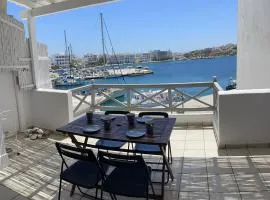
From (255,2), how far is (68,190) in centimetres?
510

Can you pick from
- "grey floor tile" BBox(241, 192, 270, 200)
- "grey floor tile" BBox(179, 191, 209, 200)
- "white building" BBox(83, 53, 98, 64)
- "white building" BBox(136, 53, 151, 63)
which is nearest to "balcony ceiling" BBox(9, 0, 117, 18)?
"grey floor tile" BBox(179, 191, 209, 200)

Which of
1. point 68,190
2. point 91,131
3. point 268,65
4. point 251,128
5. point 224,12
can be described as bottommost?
point 68,190

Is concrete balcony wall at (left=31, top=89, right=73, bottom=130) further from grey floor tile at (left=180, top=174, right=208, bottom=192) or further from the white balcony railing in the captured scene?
grey floor tile at (left=180, top=174, right=208, bottom=192)

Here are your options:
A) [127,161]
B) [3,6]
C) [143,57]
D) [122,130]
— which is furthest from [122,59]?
[127,161]

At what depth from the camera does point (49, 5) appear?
18.0 ft

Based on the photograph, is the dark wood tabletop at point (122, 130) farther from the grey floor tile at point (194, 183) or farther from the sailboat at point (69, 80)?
the sailboat at point (69, 80)

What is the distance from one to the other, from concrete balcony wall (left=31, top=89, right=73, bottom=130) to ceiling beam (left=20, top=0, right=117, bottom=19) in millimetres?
1582

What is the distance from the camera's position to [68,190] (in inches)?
127

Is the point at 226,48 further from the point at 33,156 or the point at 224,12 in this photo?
the point at 224,12

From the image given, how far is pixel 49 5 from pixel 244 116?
165 inches

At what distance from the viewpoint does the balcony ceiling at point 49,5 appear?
5078 millimetres

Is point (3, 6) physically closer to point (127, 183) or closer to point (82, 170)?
point (82, 170)

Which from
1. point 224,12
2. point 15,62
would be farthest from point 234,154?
point 224,12

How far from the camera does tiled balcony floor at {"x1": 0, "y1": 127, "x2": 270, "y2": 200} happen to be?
9.90 feet
